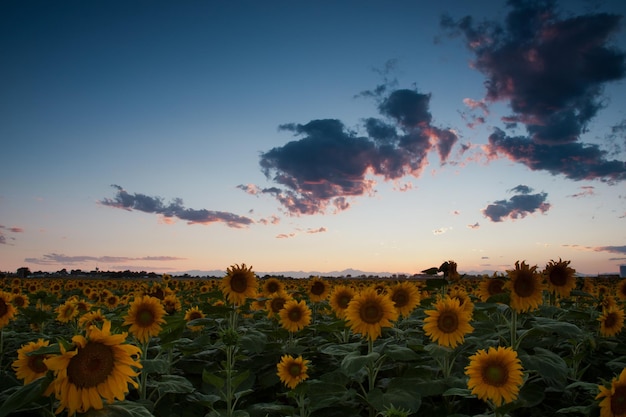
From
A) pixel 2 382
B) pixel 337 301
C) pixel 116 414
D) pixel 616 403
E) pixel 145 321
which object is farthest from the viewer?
pixel 337 301

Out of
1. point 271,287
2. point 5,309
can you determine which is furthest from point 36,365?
point 271,287

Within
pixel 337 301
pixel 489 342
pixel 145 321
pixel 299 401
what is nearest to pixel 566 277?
pixel 489 342

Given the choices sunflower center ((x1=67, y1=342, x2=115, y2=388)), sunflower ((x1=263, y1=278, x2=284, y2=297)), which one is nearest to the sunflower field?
sunflower center ((x1=67, y1=342, x2=115, y2=388))

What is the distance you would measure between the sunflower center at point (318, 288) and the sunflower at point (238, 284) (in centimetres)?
238

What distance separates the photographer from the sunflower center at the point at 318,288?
10.5 metres

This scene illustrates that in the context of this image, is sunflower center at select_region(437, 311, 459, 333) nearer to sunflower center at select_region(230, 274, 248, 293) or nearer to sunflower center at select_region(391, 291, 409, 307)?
sunflower center at select_region(391, 291, 409, 307)

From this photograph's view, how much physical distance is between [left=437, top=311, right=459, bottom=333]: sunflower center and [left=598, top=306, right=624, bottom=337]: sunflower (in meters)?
3.84

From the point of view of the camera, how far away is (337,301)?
8609mm

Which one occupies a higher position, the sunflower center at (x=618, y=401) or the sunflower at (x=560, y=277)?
the sunflower at (x=560, y=277)

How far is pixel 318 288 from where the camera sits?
10.6 meters

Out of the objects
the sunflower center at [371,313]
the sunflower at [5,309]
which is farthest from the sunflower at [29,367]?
the sunflower at [5,309]

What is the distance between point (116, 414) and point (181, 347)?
459 cm

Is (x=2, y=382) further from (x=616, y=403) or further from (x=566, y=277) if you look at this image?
(x=566, y=277)

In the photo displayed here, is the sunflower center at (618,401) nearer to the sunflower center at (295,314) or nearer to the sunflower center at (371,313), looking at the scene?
the sunflower center at (371,313)
